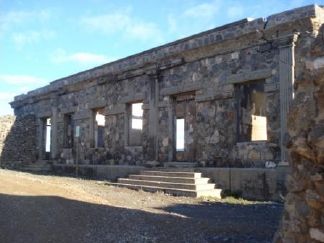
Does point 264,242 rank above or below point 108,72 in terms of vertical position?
below

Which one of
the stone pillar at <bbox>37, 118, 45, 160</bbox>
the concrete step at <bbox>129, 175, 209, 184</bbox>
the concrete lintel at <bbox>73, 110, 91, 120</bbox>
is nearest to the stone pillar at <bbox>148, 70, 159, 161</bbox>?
the concrete step at <bbox>129, 175, 209, 184</bbox>

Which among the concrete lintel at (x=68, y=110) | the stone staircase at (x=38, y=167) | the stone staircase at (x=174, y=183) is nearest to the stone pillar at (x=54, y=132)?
the stone staircase at (x=38, y=167)

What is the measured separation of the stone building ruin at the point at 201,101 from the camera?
36.0ft

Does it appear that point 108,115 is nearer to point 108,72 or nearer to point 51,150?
point 108,72

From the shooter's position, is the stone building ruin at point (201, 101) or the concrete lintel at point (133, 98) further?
the concrete lintel at point (133, 98)

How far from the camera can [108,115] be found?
1705cm

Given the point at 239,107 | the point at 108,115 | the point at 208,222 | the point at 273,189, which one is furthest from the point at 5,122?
the point at 208,222

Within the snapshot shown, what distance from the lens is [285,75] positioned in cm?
1086

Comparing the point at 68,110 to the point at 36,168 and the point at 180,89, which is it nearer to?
the point at 36,168

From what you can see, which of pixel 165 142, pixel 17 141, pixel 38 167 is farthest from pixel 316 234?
pixel 17 141

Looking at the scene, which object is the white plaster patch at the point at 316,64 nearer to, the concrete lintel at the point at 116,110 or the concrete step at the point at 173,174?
the concrete step at the point at 173,174

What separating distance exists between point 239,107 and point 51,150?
37.0 ft

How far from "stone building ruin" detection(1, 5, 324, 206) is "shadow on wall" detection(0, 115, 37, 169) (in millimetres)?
2369

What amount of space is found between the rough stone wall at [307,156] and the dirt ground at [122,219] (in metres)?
2.57
